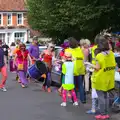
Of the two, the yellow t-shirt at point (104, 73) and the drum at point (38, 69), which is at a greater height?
the yellow t-shirt at point (104, 73)

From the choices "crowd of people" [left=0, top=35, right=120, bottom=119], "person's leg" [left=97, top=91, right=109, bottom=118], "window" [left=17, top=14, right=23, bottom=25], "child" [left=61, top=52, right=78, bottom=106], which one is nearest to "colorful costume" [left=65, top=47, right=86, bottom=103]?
"crowd of people" [left=0, top=35, right=120, bottom=119]

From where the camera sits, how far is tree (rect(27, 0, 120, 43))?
24219 mm

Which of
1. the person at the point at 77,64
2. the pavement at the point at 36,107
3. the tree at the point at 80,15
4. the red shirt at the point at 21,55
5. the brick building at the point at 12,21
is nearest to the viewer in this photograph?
the pavement at the point at 36,107

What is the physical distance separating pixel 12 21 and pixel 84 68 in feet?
160

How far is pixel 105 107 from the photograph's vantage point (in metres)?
8.08

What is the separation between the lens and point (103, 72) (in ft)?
26.0

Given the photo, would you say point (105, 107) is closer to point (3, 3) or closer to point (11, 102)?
point (11, 102)

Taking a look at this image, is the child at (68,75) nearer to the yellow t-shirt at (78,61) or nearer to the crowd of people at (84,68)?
the crowd of people at (84,68)

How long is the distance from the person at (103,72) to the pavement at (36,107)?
0.89 m

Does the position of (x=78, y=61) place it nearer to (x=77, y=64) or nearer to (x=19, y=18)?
(x=77, y=64)

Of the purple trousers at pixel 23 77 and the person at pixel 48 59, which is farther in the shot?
the purple trousers at pixel 23 77

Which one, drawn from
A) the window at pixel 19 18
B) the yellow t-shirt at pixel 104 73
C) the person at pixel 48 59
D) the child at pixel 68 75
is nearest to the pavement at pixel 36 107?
the person at pixel 48 59

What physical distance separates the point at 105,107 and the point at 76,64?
2441 mm

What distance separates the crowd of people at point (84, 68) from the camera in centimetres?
795
